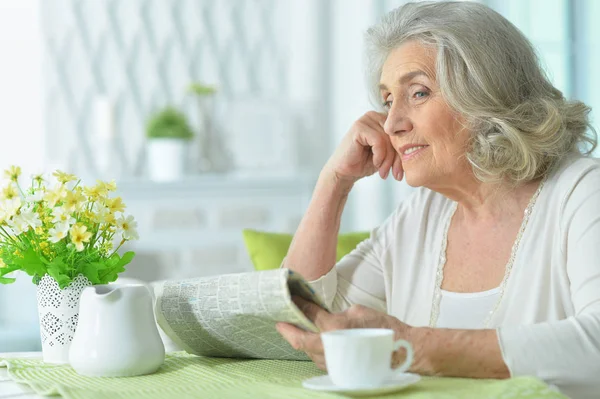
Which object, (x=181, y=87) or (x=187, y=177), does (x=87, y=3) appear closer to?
(x=181, y=87)

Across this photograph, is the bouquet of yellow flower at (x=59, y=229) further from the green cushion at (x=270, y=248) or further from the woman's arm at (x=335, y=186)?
the green cushion at (x=270, y=248)

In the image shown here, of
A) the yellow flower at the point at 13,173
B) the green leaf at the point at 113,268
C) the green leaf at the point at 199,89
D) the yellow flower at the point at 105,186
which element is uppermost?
the green leaf at the point at 199,89

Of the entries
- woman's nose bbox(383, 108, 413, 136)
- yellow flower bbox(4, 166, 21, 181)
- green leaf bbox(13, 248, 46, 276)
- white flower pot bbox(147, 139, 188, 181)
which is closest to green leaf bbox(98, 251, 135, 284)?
green leaf bbox(13, 248, 46, 276)

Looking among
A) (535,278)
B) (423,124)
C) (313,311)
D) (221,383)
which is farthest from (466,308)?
(221,383)

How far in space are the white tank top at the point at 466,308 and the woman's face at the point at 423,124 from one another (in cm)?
25

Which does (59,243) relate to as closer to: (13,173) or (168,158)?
(13,173)

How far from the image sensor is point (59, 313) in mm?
1535

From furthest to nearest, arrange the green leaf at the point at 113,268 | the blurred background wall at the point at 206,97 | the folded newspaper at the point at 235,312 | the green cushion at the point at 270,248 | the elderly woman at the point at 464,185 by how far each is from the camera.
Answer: the blurred background wall at the point at 206,97 → the green cushion at the point at 270,248 → the elderly woman at the point at 464,185 → the green leaf at the point at 113,268 → the folded newspaper at the point at 235,312

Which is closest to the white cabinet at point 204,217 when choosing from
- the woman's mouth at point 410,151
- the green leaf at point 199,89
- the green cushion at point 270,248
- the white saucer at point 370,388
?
the green leaf at point 199,89

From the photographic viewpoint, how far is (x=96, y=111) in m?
4.17

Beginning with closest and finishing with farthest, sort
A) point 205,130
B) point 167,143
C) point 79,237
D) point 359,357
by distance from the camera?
point 359,357 < point 79,237 < point 167,143 < point 205,130

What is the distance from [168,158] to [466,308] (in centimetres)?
264

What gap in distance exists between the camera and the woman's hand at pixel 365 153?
202 cm

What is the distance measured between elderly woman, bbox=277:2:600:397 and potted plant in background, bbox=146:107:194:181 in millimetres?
2226
